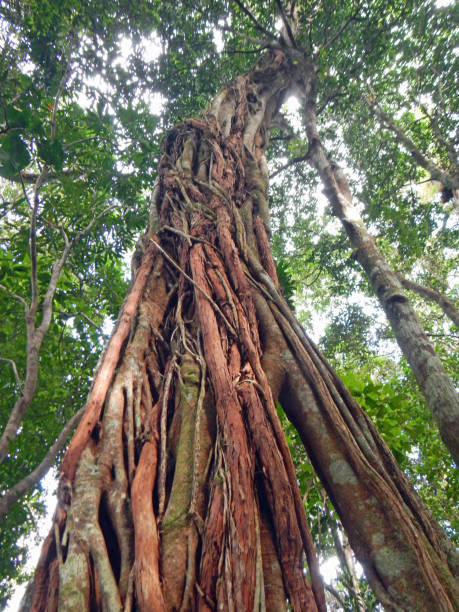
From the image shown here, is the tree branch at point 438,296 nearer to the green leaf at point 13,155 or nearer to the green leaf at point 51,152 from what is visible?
the green leaf at point 51,152

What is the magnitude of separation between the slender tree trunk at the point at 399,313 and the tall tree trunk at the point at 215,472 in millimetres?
614

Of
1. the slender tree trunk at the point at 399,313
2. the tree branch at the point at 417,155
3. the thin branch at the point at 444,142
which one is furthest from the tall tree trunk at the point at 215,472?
the thin branch at the point at 444,142

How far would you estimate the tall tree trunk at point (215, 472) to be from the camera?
100 centimetres

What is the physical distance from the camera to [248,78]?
529cm

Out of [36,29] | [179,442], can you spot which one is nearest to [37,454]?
[179,442]

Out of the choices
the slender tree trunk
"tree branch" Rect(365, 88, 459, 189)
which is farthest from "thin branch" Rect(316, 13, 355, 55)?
"tree branch" Rect(365, 88, 459, 189)

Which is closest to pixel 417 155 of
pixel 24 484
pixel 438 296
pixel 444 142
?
pixel 444 142

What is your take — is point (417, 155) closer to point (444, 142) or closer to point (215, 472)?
point (444, 142)

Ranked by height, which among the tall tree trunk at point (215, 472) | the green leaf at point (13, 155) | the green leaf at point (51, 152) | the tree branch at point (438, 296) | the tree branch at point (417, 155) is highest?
the tree branch at point (417, 155)

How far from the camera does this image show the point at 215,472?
1.22 metres

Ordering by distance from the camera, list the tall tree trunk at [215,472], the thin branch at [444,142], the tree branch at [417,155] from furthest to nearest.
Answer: the thin branch at [444,142] → the tree branch at [417,155] → the tall tree trunk at [215,472]

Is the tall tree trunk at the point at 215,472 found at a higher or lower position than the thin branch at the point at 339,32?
lower

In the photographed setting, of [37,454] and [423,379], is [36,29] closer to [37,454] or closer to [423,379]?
[37,454]

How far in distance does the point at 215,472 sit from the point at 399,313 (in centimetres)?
184
